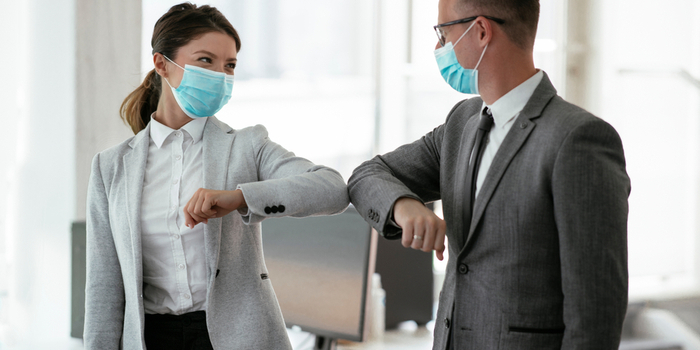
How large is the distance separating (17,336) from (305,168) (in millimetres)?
1483

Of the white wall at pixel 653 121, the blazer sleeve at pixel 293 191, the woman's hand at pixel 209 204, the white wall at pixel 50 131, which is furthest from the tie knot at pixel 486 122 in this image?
the white wall at pixel 653 121

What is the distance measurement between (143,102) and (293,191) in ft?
1.67

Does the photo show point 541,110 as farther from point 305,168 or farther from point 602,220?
point 305,168

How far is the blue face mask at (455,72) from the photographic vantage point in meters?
0.96

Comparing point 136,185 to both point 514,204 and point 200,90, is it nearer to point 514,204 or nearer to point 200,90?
point 200,90

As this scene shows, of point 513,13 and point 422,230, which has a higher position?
point 513,13

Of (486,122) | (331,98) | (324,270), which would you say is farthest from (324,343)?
(331,98)

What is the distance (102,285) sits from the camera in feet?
3.60

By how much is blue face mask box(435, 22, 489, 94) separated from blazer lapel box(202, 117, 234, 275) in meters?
0.44

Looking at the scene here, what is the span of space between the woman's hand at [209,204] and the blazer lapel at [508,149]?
40 centimetres

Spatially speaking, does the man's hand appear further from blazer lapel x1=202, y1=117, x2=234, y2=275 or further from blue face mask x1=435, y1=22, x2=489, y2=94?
blazer lapel x1=202, y1=117, x2=234, y2=275

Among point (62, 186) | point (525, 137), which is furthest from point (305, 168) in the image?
point (62, 186)

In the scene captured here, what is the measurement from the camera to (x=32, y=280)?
1922 mm

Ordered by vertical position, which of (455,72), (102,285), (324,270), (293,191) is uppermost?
(455,72)
